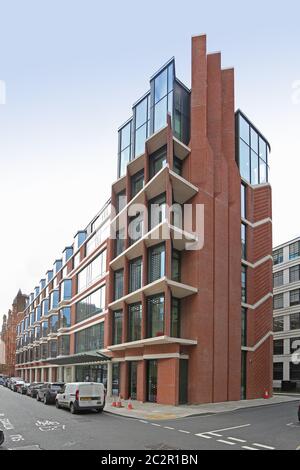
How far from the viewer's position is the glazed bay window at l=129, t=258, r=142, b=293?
3247 cm

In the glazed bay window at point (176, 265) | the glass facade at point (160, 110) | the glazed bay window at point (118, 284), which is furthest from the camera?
the glazed bay window at point (118, 284)

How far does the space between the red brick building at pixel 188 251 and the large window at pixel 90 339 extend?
0.39 meters

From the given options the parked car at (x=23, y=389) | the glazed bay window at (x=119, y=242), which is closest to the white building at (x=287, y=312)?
the parked car at (x=23, y=389)

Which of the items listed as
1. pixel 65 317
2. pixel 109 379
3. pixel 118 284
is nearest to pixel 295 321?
pixel 65 317

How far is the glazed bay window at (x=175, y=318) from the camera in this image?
28875 mm

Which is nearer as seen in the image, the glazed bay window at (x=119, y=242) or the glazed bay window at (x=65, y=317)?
the glazed bay window at (x=119, y=242)

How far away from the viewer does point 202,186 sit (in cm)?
3003

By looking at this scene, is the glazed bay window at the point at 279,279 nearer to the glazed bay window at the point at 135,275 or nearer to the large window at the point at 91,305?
the large window at the point at 91,305

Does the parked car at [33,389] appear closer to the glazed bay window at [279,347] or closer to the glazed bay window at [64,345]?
the glazed bay window at [64,345]

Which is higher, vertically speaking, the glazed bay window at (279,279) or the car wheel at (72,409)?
the glazed bay window at (279,279)

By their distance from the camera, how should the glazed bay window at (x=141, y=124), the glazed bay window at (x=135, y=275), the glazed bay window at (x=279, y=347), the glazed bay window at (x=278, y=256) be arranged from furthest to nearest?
the glazed bay window at (x=278, y=256), the glazed bay window at (x=279, y=347), the glazed bay window at (x=141, y=124), the glazed bay window at (x=135, y=275)

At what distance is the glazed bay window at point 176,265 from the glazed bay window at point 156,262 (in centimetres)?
101

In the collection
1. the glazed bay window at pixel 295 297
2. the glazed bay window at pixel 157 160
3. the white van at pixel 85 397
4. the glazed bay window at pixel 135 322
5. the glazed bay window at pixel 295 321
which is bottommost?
the white van at pixel 85 397

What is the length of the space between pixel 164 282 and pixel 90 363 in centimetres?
2057
